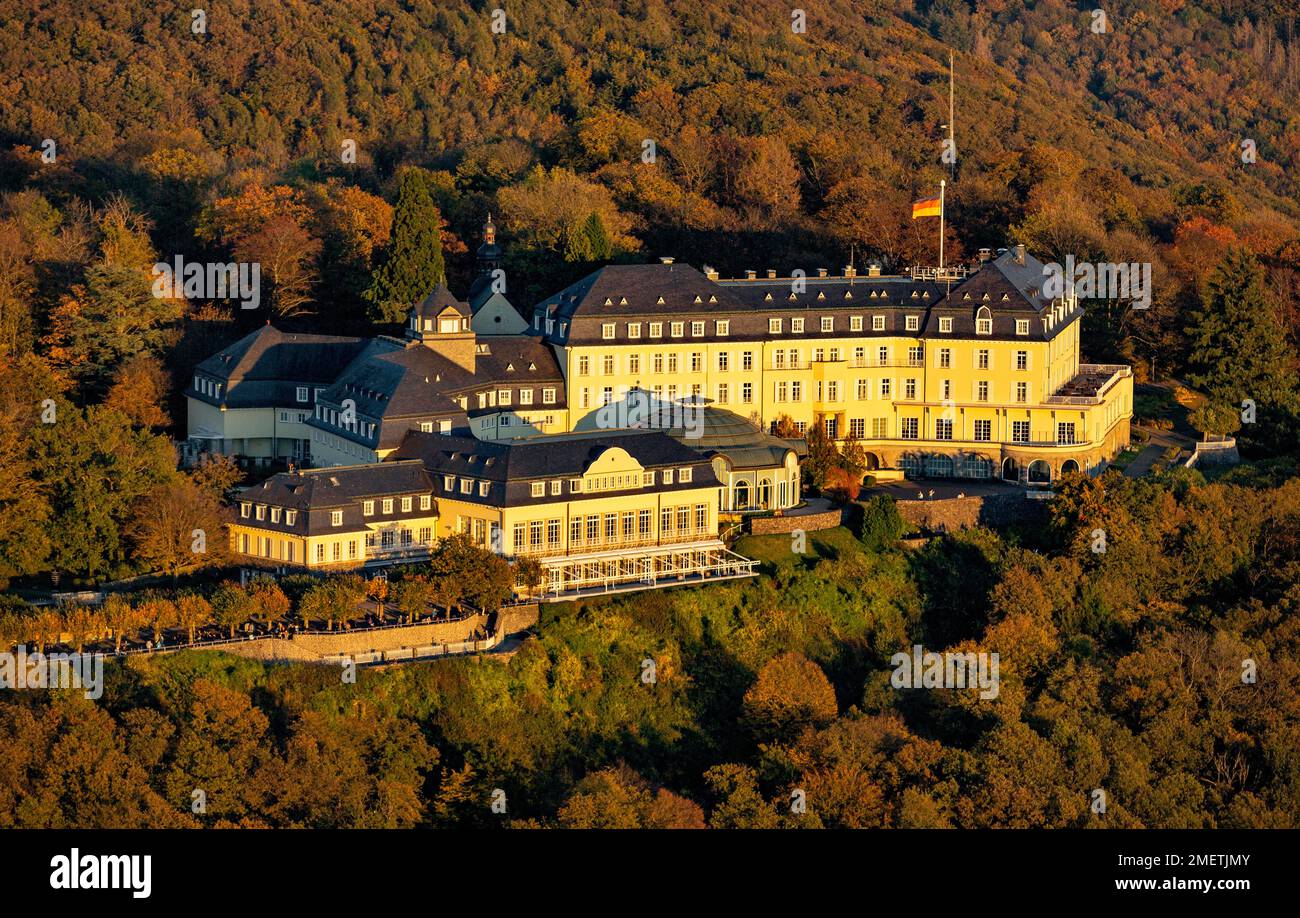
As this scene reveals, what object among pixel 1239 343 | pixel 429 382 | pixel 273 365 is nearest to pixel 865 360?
pixel 1239 343

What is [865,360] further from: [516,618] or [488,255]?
[516,618]

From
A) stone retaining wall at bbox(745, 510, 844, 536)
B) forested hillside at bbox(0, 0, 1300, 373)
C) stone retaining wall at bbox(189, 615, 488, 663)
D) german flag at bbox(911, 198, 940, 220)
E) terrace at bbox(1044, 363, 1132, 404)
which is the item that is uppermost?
forested hillside at bbox(0, 0, 1300, 373)

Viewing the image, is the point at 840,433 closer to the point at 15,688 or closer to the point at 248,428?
the point at 248,428

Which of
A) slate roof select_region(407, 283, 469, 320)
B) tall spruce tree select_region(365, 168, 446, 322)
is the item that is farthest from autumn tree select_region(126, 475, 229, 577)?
tall spruce tree select_region(365, 168, 446, 322)

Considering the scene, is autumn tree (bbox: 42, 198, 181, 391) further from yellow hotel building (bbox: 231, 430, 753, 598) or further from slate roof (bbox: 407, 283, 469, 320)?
yellow hotel building (bbox: 231, 430, 753, 598)

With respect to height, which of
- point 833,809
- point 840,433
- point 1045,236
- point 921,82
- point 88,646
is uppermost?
point 921,82

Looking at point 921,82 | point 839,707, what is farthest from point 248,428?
point 921,82
